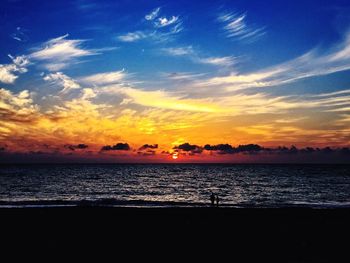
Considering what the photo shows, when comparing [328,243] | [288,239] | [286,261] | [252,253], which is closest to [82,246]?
[252,253]

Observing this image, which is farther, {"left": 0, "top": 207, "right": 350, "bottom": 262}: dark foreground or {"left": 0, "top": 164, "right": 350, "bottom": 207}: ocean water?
{"left": 0, "top": 164, "right": 350, "bottom": 207}: ocean water

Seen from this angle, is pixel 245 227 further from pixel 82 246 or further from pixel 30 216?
pixel 30 216

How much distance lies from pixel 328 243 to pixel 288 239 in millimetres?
1920

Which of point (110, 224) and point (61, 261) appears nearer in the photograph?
point (61, 261)

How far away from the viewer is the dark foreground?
15.2 metres

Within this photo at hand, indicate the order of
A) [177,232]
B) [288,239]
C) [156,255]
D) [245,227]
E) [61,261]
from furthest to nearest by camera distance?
1. [245,227]
2. [177,232]
3. [288,239]
4. [156,255]
5. [61,261]

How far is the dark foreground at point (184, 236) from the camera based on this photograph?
1517cm

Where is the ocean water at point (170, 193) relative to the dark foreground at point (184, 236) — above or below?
below

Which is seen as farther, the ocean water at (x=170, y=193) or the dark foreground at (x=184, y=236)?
the ocean water at (x=170, y=193)

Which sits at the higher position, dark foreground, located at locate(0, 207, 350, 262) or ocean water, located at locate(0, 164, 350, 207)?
dark foreground, located at locate(0, 207, 350, 262)

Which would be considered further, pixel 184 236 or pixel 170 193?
pixel 170 193

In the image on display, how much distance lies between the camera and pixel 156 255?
14695 millimetres

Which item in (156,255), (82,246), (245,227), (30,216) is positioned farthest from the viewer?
(30,216)

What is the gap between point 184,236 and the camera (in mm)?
18469
